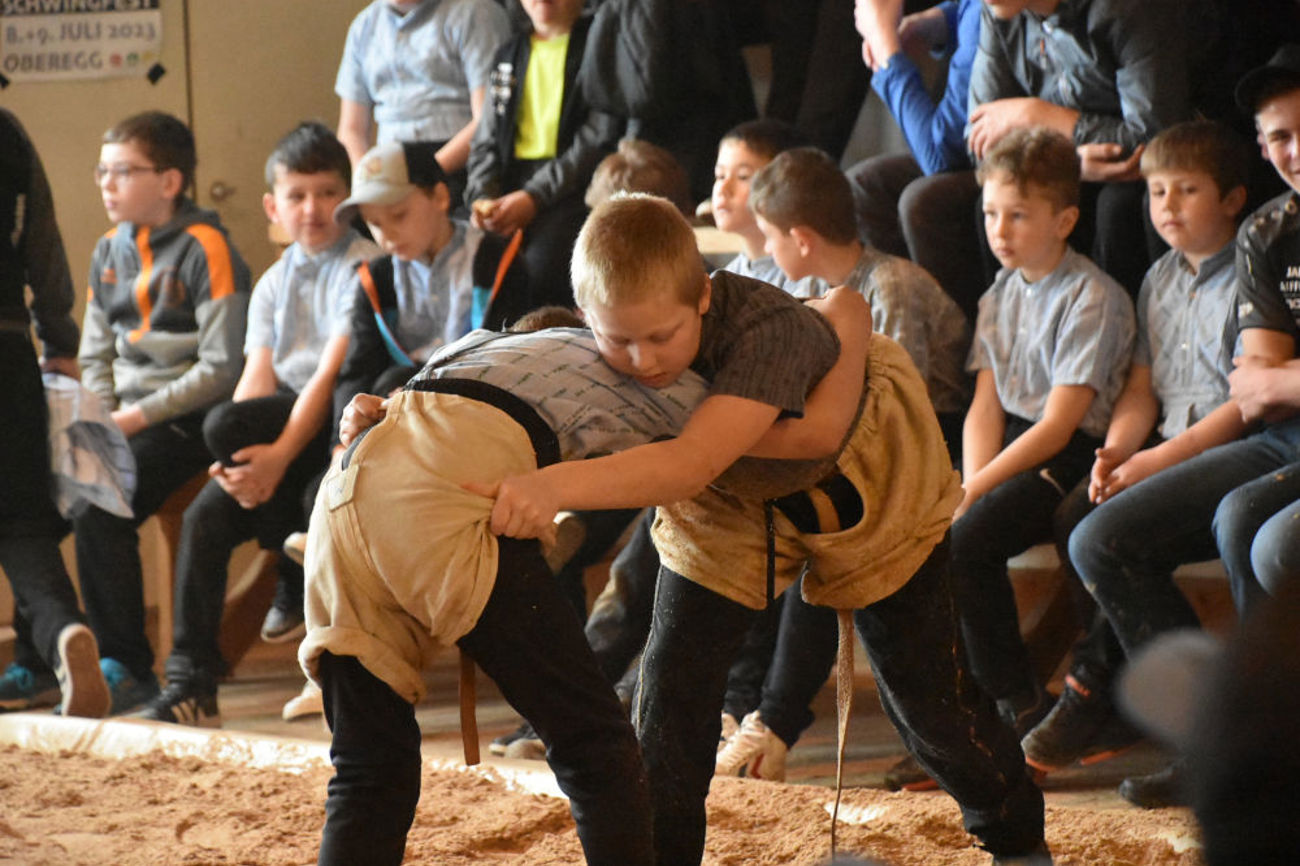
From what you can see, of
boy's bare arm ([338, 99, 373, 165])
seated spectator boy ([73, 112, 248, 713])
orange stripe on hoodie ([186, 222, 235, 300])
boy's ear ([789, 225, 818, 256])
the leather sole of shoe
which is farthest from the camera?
boy's bare arm ([338, 99, 373, 165])

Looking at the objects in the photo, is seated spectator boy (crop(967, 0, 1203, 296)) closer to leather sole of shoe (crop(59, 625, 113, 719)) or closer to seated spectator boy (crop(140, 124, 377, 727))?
seated spectator boy (crop(140, 124, 377, 727))

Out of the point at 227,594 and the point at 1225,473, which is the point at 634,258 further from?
the point at 227,594

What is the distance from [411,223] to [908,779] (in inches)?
73.2

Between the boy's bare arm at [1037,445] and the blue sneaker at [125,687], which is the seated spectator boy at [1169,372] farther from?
the blue sneaker at [125,687]

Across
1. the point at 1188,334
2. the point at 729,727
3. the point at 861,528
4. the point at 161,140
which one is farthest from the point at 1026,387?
the point at 161,140

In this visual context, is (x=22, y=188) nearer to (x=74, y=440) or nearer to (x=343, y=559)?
(x=74, y=440)

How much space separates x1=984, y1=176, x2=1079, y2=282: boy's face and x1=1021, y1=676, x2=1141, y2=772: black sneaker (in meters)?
0.89

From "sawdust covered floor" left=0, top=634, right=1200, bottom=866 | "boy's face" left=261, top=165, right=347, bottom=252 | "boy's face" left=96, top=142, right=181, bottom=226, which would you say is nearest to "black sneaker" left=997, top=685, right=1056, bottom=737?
"sawdust covered floor" left=0, top=634, right=1200, bottom=866

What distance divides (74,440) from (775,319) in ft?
8.34

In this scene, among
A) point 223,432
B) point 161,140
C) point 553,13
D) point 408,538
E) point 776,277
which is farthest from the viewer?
point 161,140

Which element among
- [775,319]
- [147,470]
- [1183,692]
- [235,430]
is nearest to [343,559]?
[775,319]

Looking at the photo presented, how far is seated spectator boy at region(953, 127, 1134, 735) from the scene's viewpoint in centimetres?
301

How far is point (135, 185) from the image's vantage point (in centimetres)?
433

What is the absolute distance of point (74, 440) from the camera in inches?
154
